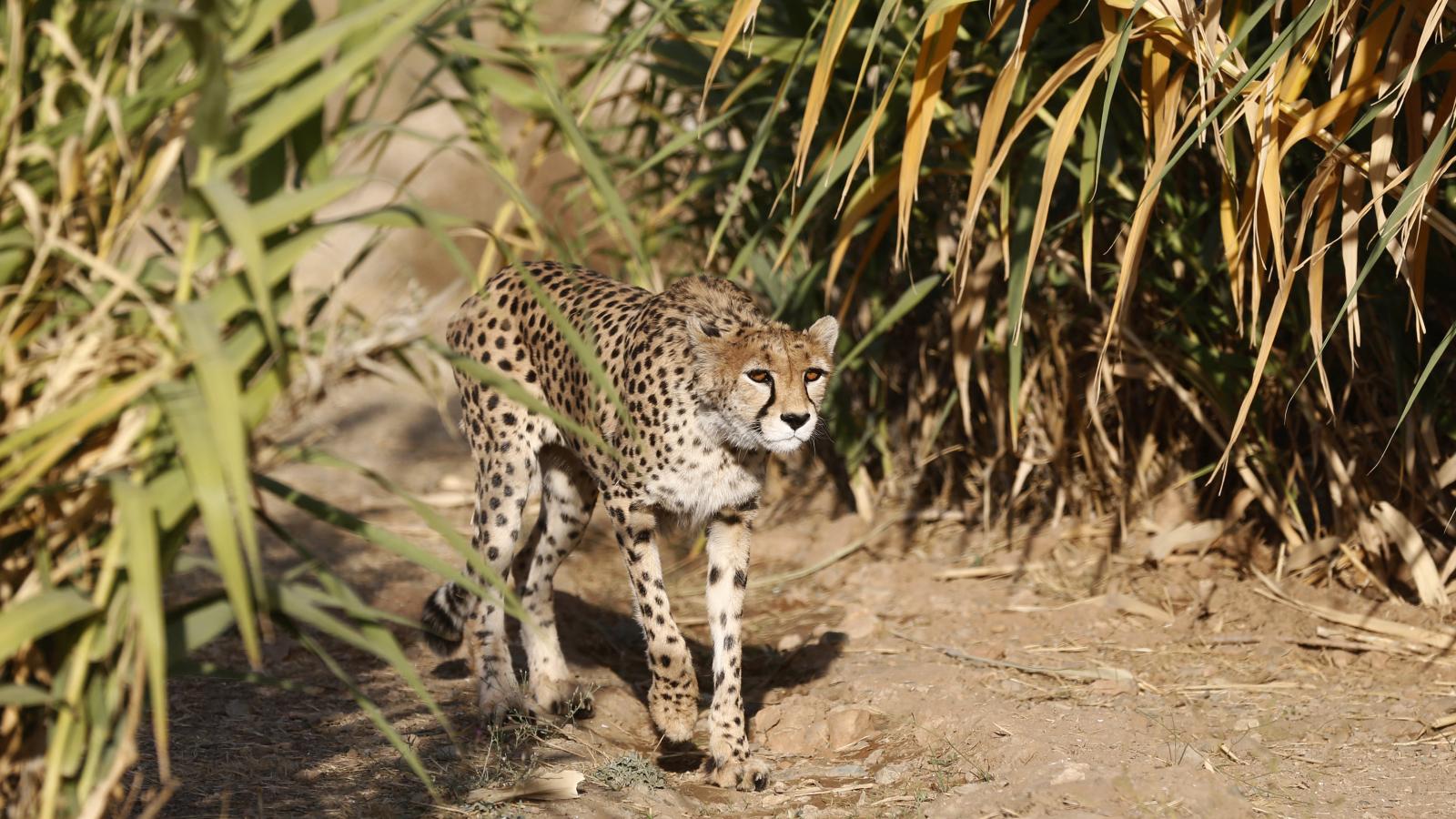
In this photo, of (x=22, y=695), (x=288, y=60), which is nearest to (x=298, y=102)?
(x=288, y=60)

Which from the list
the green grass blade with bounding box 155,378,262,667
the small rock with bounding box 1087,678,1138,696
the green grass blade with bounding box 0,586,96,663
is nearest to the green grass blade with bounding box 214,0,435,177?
the green grass blade with bounding box 155,378,262,667

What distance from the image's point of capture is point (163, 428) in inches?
80.6

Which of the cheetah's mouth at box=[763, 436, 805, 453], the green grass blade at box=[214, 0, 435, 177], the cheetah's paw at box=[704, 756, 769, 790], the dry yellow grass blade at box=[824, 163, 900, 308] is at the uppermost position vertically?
the green grass blade at box=[214, 0, 435, 177]

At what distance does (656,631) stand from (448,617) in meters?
0.64

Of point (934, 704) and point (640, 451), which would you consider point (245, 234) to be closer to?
point (640, 451)

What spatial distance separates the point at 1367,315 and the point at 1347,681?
3.31ft

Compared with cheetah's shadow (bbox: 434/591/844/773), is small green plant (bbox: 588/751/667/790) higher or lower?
higher

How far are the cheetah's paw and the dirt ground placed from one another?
0.03m

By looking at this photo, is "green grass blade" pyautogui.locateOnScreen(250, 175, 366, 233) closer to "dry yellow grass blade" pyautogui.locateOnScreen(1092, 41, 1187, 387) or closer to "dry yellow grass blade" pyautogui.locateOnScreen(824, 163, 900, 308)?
"dry yellow grass blade" pyautogui.locateOnScreen(1092, 41, 1187, 387)

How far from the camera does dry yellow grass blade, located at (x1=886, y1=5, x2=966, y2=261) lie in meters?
3.62

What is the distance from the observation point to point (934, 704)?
156 inches

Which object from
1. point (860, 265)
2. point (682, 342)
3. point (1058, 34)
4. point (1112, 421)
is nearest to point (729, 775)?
point (682, 342)

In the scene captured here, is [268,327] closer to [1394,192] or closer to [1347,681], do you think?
[1394,192]

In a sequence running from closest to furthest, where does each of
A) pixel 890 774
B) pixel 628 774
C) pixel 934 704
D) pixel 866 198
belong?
pixel 628 774
pixel 890 774
pixel 934 704
pixel 866 198
